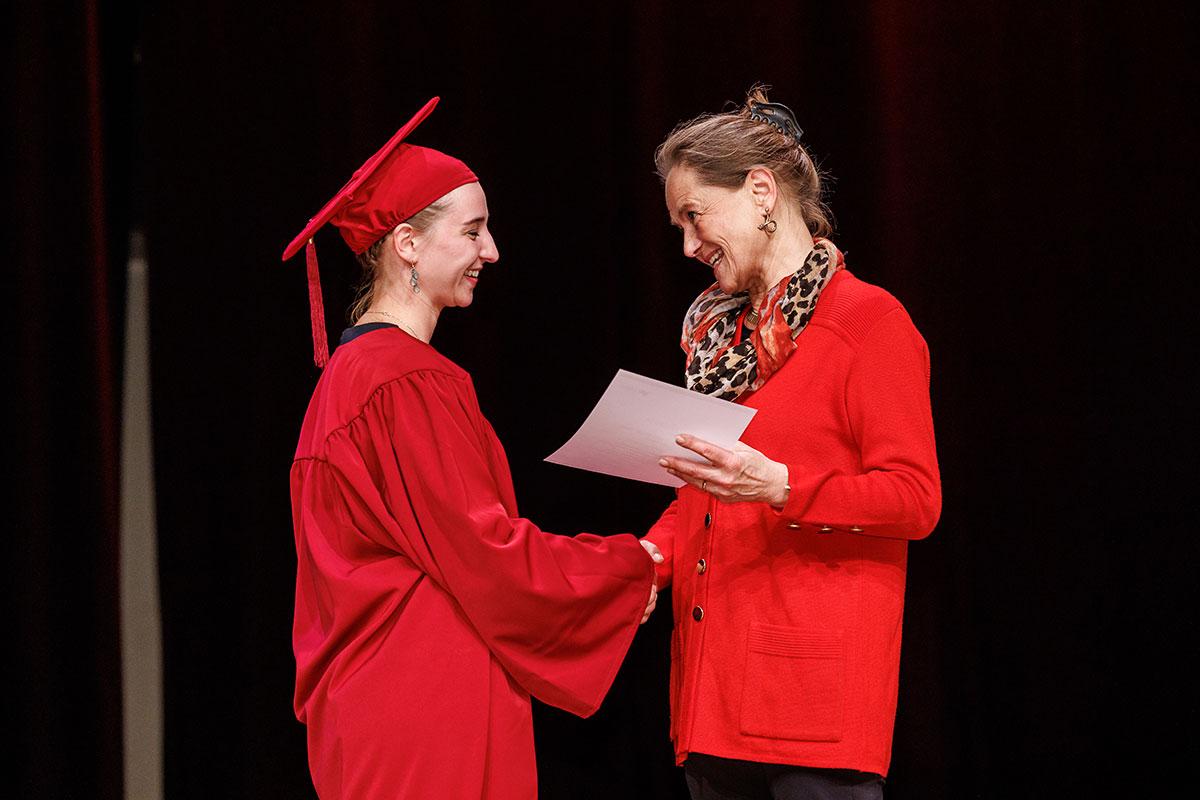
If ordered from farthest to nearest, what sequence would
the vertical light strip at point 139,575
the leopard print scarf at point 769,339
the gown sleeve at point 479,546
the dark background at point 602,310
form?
the vertical light strip at point 139,575 → the dark background at point 602,310 → the leopard print scarf at point 769,339 → the gown sleeve at point 479,546

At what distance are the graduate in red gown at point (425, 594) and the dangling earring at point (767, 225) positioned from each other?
0.54 meters

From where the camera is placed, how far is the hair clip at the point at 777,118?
1.88m

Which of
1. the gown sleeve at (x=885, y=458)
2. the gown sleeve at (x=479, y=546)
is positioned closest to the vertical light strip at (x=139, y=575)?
the gown sleeve at (x=479, y=546)

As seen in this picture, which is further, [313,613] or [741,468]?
[313,613]

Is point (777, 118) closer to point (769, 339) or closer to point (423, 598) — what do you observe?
point (769, 339)

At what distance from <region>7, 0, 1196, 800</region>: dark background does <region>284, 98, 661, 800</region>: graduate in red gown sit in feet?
2.53

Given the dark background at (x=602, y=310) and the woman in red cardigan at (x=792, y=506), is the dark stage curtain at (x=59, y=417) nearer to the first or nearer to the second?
the dark background at (x=602, y=310)

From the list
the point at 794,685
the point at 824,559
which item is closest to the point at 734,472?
the point at 824,559

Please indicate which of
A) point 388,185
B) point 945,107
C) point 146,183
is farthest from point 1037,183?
point 146,183

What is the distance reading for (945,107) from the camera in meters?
2.45

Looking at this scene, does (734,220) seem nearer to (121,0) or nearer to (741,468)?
(741,468)

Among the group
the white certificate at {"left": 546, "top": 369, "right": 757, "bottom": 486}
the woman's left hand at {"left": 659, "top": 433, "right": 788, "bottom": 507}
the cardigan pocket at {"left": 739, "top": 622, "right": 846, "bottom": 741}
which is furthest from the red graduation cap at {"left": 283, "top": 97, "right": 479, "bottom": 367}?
the cardigan pocket at {"left": 739, "top": 622, "right": 846, "bottom": 741}

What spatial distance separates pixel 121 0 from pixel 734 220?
5.25ft

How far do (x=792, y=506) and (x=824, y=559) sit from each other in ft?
0.45
